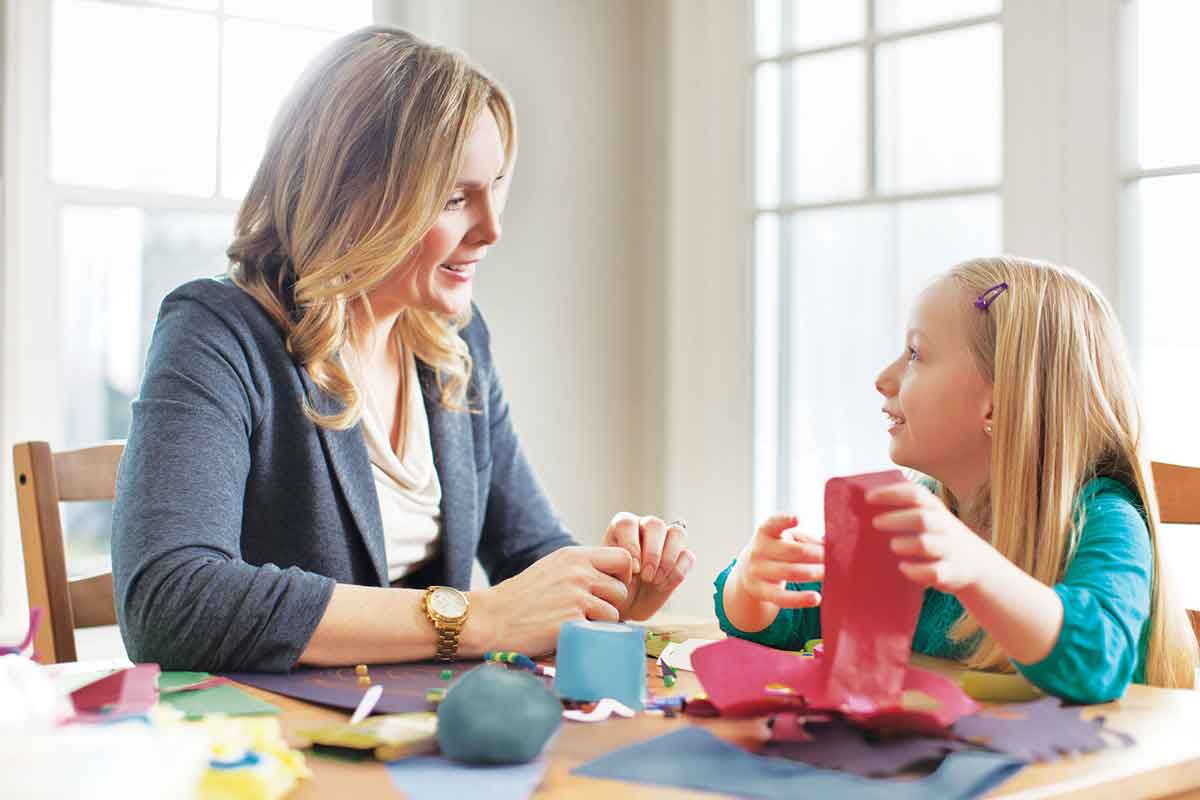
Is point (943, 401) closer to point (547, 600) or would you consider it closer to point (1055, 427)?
point (1055, 427)

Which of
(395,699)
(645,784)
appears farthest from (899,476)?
(395,699)

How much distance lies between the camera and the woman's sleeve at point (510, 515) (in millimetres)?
1754

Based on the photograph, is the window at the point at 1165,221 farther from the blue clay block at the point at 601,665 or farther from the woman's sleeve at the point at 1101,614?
the blue clay block at the point at 601,665

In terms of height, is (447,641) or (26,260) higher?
(26,260)

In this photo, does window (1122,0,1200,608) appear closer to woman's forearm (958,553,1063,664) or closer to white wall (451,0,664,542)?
white wall (451,0,664,542)

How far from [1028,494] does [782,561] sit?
0.27 metres

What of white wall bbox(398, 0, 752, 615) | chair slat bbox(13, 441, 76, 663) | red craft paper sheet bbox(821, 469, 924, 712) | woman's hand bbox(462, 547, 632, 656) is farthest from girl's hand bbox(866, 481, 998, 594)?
white wall bbox(398, 0, 752, 615)

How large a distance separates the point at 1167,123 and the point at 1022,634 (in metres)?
1.69

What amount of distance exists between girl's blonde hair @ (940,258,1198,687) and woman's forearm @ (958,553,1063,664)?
0.20 m

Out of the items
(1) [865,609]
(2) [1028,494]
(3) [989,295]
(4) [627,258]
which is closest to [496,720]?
(1) [865,609]

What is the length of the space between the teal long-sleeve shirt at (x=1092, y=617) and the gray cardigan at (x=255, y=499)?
429mm

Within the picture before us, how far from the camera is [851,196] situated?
288cm

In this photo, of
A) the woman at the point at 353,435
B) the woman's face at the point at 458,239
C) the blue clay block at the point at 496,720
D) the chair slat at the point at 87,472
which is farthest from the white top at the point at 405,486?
the blue clay block at the point at 496,720

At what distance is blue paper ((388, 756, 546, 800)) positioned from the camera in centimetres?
72
